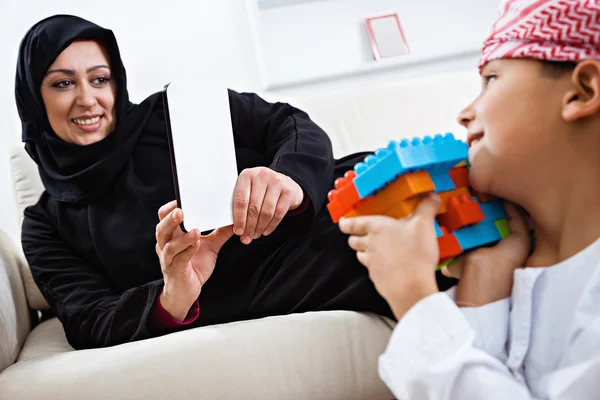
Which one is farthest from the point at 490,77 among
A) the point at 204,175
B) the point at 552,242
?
the point at 204,175

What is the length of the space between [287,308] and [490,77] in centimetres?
58

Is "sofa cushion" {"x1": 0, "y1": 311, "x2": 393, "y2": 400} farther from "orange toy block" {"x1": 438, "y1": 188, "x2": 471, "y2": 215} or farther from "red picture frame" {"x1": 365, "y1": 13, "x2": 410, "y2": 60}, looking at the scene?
"red picture frame" {"x1": 365, "y1": 13, "x2": 410, "y2": 60}

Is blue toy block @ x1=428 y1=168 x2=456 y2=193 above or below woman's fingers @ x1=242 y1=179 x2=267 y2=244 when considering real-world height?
above

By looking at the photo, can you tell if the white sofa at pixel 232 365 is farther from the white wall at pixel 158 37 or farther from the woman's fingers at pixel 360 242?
the white wall at pixel 158 37

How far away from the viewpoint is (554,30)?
0.58 meters

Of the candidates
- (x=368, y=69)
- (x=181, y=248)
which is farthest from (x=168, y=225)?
(x=368, y=69)

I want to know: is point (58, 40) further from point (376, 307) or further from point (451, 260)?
point (451, 260)

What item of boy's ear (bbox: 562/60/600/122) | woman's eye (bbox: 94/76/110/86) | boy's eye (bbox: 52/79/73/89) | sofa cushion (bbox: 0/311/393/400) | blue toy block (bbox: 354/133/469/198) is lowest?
sofa cushion (bbox: 0/311/393/400)

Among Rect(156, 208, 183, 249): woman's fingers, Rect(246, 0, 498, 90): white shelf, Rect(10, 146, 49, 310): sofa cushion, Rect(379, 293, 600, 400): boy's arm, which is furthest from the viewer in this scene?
Rect(246, 0, 498, 90): white shelf

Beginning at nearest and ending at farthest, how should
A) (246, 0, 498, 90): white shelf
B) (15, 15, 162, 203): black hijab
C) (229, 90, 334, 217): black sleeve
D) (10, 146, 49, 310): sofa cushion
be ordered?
1. (229, 90, 334, 217): black sleeve
2. (15, 15, 162, 203): black hijab
3. (10, 146, 49, 310): sofa cushion
4. (246, 0, 498, 90): white shelf

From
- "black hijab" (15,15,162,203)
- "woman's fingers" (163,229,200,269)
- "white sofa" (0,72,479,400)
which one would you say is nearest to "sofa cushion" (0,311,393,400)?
"white sofa" (0,72,479,400)

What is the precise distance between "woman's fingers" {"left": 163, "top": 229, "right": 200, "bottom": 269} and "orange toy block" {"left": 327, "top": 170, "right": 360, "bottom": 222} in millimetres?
249

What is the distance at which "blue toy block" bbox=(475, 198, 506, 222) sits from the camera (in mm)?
666

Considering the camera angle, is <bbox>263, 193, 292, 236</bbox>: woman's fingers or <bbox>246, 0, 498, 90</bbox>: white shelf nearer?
<bbox>263, 193, 292, 236</bbox>: woman's fingers
